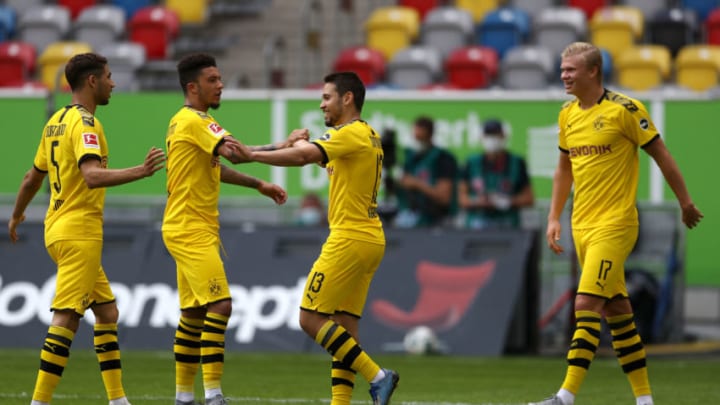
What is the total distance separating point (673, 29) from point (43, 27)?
11002mm

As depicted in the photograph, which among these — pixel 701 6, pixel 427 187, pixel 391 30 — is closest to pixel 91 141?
pixel 427 187

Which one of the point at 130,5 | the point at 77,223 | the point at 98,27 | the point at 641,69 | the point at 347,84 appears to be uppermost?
the point at 130,5

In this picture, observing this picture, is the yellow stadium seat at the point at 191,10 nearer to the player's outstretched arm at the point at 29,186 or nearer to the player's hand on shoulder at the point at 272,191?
the player's outstretched arm at the point at 29,186

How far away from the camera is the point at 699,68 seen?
22578 millimetres

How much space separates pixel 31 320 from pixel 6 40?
35.7ft

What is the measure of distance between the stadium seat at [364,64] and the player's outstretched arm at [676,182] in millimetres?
13212

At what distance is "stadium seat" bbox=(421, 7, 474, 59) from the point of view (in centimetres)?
2428

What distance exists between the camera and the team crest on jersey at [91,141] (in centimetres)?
937

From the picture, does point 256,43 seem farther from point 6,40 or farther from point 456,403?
point 456,403

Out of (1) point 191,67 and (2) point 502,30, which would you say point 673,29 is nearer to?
(2) point 502,30

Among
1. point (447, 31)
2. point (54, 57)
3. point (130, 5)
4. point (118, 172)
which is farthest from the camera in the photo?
point (130, 5)

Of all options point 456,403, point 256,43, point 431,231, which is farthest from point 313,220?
point 256,43

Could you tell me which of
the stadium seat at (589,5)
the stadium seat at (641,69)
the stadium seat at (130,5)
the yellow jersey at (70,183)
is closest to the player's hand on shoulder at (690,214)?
the yellow jersey at (70,183)

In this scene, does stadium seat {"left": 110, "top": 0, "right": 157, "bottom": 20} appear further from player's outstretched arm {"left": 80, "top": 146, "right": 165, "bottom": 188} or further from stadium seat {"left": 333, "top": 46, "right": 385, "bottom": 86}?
player's outstretched arm {"left": 80, "top": 146, "right": 165, "bottom": 188}
